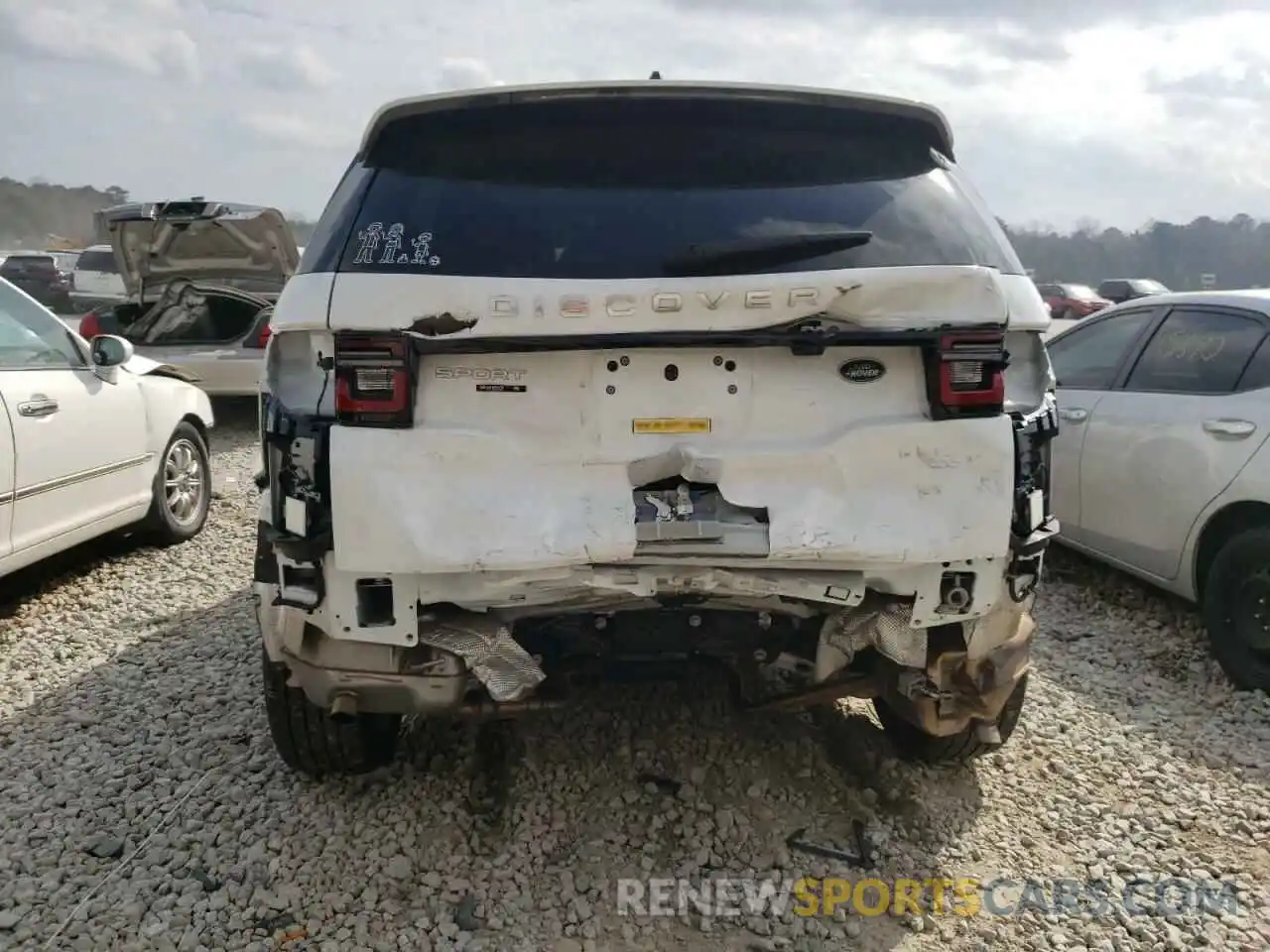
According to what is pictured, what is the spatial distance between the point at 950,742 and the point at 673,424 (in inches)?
61.6

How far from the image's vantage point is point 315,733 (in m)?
3.08

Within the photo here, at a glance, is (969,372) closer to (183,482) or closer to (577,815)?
(577,815)

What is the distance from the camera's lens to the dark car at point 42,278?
78.8ft

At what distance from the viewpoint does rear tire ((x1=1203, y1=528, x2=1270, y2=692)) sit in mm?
4020

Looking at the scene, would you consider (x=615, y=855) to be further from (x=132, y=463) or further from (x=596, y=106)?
(x=132, y=463)

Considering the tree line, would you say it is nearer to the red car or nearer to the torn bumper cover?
the red car

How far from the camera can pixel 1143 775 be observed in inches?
135

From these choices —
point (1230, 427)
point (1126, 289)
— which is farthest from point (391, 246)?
point (1126, 289)

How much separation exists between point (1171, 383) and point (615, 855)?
3608 mm

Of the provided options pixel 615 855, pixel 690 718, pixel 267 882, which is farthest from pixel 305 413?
pixel 690 718

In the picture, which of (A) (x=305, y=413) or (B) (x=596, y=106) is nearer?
(A) (x=305, y=413)

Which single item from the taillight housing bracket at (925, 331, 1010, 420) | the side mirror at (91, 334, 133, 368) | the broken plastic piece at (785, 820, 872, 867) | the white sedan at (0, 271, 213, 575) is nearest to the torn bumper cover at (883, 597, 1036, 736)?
the broken plastic piece at (785, 820, 872, 867)

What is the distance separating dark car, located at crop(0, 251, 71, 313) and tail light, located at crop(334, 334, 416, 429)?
25066mm

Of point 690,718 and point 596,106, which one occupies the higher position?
point 596,106
